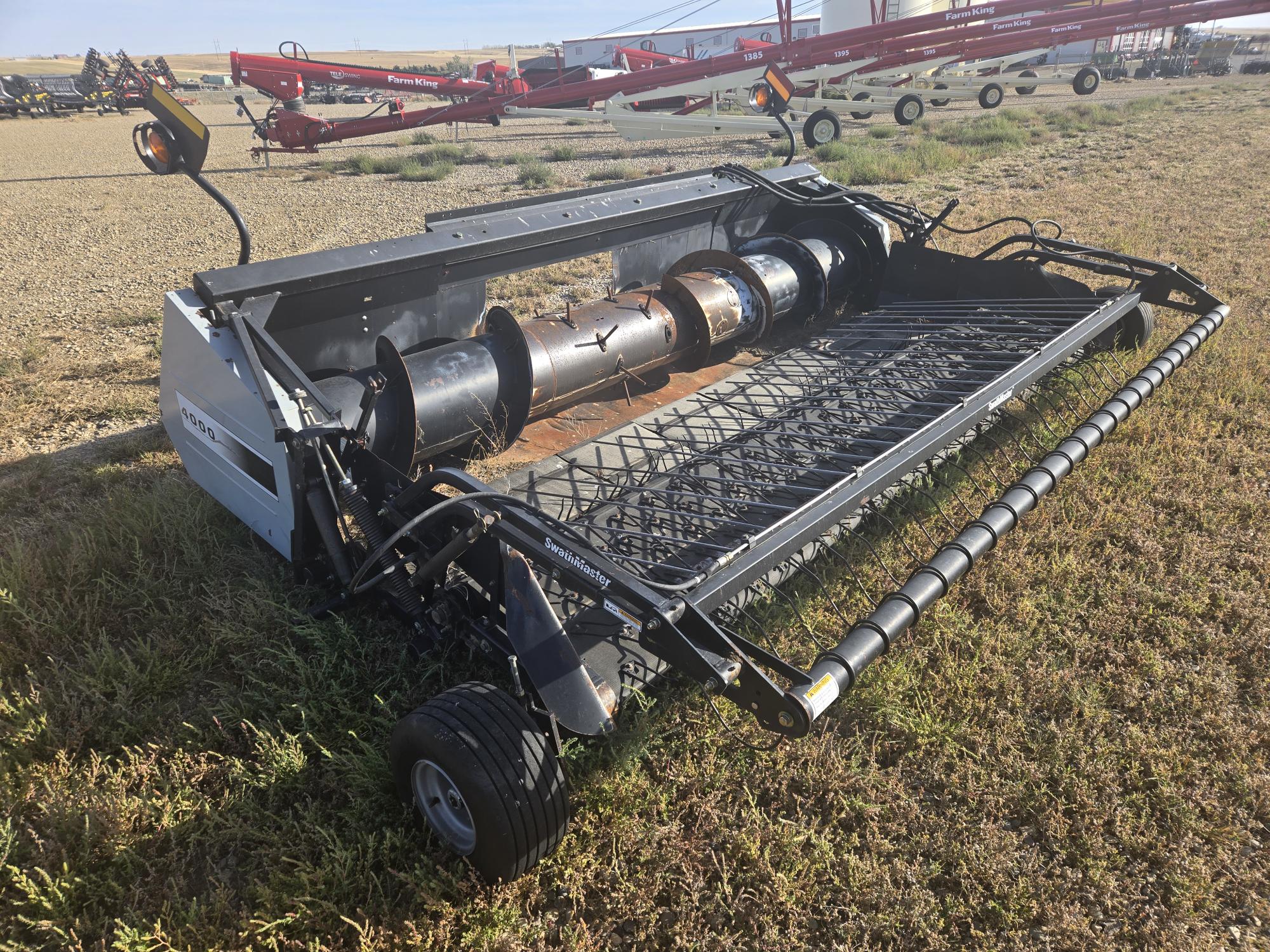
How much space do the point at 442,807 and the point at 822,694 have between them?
1115 mm

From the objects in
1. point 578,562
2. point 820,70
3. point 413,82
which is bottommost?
point 578,562

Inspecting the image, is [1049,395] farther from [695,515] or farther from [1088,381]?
[695,515]

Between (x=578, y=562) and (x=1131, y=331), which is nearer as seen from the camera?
(x=578, y=562)

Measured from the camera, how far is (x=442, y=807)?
2158 millimetres

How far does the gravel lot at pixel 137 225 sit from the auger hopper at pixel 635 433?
7.48 ft

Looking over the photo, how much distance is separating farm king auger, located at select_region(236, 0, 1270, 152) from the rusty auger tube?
13.4 meters

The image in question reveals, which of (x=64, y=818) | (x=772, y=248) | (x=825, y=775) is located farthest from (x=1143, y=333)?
(x=64, y=818)

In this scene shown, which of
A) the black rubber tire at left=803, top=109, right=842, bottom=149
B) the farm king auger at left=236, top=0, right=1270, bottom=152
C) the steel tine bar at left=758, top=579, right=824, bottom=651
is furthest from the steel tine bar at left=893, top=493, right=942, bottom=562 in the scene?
the black rubber tire at left=803, top=109, right=842, bottom=149

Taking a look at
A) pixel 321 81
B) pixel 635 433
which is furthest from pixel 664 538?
pixel 321 81

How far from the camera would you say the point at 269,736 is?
93.6 inches

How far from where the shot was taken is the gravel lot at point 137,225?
5.23m

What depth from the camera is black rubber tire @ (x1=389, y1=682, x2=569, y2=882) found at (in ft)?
6.20

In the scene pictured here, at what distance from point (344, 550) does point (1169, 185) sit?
11.8 meters

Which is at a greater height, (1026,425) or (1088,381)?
(1088,381)
